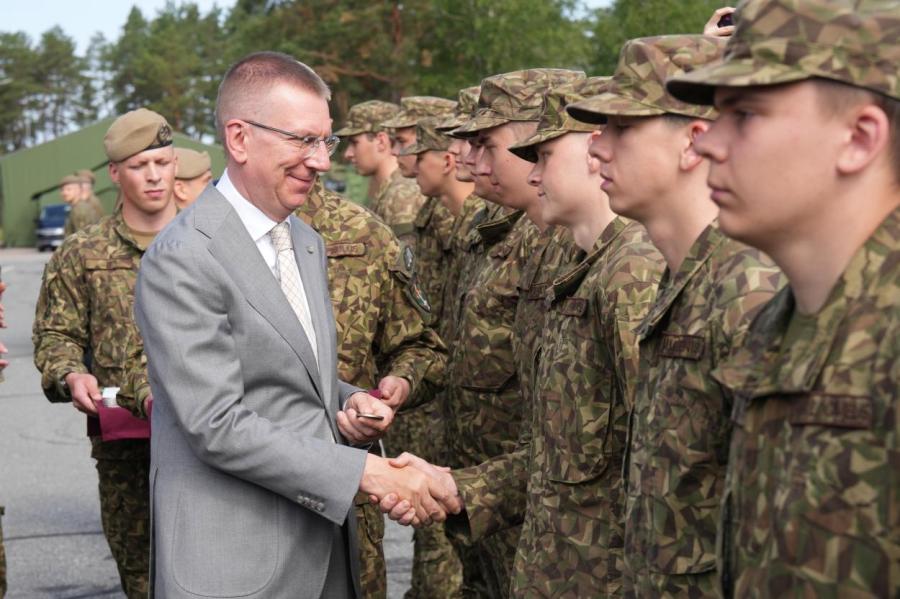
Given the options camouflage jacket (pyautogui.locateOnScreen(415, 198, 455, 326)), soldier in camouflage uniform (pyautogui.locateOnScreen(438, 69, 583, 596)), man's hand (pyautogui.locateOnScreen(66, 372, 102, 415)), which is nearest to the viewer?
soldier in camouflage uniform (pyautogui.locateOnScreen(438, 69, 583, 596))

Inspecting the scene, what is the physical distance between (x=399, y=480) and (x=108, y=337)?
2.71m

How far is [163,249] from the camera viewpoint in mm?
3496

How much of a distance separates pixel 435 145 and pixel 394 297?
280 centimetres

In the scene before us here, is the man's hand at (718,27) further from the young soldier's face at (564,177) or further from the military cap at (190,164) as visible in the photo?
the military cap at (190,164)

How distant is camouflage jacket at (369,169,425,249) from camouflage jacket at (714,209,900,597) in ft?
24.4

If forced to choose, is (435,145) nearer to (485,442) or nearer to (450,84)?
(485,442)

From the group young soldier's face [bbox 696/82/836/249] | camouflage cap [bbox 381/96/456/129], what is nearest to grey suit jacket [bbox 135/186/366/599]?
young soldier's face [bbox 696/82/836/249]

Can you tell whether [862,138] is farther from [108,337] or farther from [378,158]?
[378,158]

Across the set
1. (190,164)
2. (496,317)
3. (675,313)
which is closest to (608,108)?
(675,313)

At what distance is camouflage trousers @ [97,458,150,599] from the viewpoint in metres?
6.11

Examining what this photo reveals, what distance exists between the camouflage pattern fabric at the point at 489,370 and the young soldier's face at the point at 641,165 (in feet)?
7.85

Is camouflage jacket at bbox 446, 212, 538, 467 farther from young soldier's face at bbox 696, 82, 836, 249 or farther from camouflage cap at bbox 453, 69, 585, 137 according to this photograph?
young soldier's face at bbox 696, 82, 836, 249

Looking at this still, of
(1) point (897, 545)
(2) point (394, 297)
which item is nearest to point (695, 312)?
(1) point (897, 545)

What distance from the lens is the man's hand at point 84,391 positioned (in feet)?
18.3
